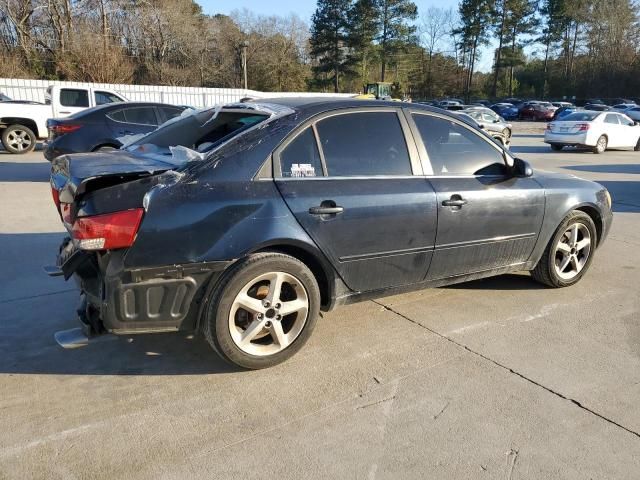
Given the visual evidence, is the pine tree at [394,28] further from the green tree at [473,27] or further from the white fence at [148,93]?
the white fence at [148,93]

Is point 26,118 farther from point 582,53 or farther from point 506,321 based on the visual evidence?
point 582,53

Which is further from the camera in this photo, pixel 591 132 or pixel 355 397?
pixel 591 132

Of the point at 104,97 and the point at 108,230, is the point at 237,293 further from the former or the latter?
the point at 104,97

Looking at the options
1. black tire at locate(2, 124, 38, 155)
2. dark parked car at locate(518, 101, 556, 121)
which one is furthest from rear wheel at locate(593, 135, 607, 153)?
dark parked car at locate(518, 101, 556, 121)

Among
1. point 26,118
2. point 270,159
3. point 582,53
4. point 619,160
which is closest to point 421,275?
point 270,159

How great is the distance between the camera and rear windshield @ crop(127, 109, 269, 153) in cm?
373

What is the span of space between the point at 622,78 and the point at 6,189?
220ft

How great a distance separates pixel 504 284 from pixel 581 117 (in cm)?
1655

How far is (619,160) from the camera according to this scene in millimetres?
16719

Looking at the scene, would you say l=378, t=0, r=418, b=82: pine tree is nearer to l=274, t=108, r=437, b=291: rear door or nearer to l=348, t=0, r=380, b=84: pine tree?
l=348, t=0, r=380, b=84: pine tree

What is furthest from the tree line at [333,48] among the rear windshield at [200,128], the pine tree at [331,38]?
the rear windshield at [200,128]

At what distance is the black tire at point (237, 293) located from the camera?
10.1ft

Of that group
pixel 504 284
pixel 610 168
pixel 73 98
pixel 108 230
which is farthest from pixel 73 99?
pixel 610 168

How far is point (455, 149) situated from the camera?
423 centimetres
